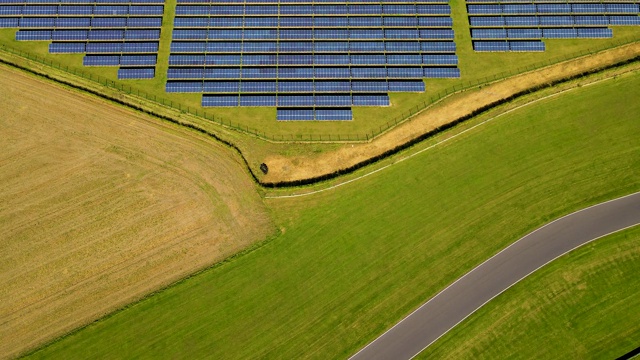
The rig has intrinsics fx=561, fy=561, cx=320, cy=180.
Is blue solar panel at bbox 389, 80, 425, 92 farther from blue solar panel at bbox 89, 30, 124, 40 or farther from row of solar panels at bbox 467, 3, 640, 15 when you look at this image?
blue solar panel at bbox 89, 30, 124, 40

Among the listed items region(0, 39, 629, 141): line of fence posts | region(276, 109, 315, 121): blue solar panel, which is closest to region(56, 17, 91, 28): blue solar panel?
region(0, 39, 629, 141): line of fence posts

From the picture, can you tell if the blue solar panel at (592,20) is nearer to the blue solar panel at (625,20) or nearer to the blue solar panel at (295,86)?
the blue solar panel at (625,20)

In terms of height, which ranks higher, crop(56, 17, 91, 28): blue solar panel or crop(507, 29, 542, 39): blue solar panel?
crop(56, 17, 91, 28): blue solar panel

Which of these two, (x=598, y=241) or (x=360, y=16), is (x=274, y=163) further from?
(x=598, y=241)

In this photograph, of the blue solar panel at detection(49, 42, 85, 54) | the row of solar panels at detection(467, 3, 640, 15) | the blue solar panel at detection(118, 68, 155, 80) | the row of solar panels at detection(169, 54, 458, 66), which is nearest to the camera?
the blue solar panel at detection(118, 68, 155, 80)

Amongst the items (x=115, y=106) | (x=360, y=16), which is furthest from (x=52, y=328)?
(x=360, y=16)

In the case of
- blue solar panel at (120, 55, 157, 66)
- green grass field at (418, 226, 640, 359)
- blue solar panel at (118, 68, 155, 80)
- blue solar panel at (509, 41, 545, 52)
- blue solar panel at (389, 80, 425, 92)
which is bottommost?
green grass field at (418, 226, 640, 359)

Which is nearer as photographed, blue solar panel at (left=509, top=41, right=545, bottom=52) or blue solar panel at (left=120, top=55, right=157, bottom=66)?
blue solar panel at (left=120, top=55, right=157, bottom=66)

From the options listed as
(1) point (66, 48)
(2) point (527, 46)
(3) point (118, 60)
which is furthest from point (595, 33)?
(1) point (66, 48)
